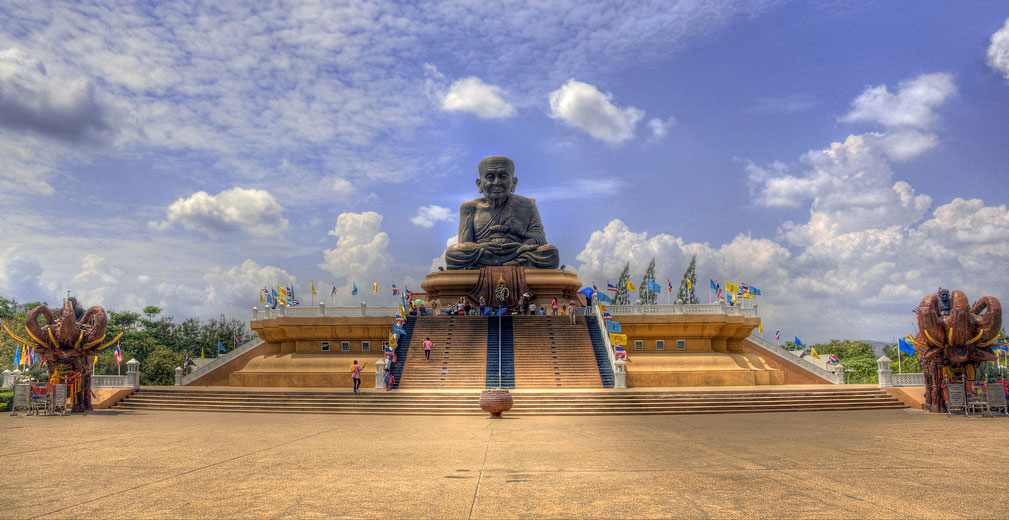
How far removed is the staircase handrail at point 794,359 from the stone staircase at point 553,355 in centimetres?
932

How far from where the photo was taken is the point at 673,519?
619cm

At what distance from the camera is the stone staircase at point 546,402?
2062 cm

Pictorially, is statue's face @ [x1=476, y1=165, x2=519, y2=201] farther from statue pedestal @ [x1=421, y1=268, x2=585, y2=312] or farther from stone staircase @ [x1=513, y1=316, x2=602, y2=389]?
stone staircase @ [x1=513, y1=316, x2=602, y2=389]

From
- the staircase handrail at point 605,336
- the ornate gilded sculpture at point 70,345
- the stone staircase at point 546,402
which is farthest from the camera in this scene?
the staircase handrail at point 605,336

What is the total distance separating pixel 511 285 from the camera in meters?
34.2

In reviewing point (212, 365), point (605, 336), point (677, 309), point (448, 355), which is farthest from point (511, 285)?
point (212, 365)

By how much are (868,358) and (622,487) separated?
1908 inches

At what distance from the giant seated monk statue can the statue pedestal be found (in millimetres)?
1680

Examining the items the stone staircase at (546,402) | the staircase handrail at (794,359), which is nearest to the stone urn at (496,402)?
the stone staircase at (546,402)

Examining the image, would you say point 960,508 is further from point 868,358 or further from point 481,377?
point 868,358

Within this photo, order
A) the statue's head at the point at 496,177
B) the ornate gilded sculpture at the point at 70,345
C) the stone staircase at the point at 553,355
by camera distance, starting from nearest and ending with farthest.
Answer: the ornate gilded sculpture at the point at 70,345, the stone staircase at the point at 553,355, the statue's head at the point at 496,177

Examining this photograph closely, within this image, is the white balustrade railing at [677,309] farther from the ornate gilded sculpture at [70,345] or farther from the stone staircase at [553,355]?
the ornate gilded sculpture at [70,345]

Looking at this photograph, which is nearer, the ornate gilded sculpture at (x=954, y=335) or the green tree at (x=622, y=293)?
the ornate gilded sculpture at (x=954, y=335)

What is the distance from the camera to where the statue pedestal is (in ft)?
113
